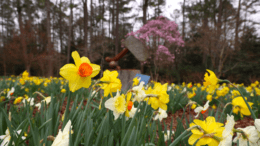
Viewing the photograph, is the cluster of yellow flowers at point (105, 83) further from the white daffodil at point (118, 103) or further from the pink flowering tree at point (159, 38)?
the pink flowering tree at point (159, 38)

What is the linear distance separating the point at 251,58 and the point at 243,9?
4016mm

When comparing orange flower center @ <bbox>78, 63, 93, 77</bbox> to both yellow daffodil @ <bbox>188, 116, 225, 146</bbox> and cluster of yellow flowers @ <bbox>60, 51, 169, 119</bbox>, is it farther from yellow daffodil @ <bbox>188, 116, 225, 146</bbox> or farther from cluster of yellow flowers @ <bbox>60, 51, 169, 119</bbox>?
yellow daffodil @ <bbox>188, 116, 225, 146</bbox>

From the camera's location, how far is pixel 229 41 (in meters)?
8.30

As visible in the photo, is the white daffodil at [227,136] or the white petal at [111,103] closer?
the white daffodil at [227,136]

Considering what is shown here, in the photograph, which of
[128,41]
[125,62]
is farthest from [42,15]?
[128,41]

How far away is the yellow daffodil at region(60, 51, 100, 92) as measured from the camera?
69 cm

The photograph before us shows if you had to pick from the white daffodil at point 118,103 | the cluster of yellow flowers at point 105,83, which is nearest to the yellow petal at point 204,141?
the cluster of yellow flowers at point 105,83

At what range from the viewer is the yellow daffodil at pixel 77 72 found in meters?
0.69

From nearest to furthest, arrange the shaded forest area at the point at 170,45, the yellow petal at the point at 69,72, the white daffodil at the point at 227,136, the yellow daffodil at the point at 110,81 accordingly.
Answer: the white daffodil at the point at 227,136, the yellow petal at the point at 69,72, the yellow daffodil at the point at 110,81, the shaded forest area at the point at 170,45

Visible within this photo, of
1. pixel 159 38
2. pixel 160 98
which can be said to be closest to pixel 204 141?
pixel 160 98

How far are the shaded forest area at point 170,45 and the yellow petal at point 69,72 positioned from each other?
A: 259 inches

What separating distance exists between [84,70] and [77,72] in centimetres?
4

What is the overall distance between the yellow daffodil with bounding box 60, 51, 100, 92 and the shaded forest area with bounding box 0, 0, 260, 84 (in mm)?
6554

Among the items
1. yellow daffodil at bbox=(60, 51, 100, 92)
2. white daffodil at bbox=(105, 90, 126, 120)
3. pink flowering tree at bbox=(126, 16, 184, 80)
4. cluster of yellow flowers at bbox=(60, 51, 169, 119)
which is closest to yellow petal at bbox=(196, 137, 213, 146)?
cluster of yellow flowers at bbox=(60, 51, 169, 119)
